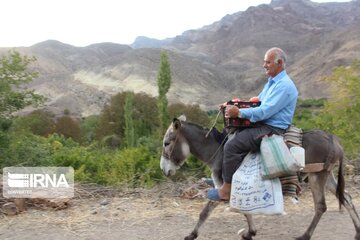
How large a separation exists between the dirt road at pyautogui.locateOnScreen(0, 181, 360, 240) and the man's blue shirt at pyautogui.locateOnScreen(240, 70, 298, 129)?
75.1 inches

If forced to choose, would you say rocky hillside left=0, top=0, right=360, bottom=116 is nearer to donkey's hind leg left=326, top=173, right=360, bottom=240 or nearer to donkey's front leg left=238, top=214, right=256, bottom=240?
donkey's front leg left=238, top=214, right=256, bottom=240

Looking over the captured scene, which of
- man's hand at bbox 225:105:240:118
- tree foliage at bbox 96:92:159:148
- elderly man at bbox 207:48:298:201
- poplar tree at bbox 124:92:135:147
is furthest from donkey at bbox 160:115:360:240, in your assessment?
tree foliage at bbox 96:92:159:148

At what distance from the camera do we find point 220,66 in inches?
6683

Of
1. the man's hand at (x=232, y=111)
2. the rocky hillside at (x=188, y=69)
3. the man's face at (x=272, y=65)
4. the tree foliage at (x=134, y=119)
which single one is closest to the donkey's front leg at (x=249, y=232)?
the man's hand at (x=232, y=111)

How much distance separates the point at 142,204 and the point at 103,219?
3.01ft

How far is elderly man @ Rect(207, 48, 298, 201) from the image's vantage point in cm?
461

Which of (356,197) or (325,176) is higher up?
(325,176)

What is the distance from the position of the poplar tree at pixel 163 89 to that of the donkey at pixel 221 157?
32.9 metres

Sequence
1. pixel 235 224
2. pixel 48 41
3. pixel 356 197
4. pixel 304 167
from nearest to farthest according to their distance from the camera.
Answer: pixel 304 167
pixel 235 224
pixel 356 197
pixel 48 41

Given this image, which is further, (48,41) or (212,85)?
(48,41)

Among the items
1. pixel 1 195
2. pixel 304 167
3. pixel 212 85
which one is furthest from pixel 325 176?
pixel 212 85

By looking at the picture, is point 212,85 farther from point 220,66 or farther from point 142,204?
point 142,204

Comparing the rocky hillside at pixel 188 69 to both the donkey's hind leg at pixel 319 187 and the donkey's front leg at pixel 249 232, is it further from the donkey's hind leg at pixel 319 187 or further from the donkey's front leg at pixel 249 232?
the donkey's hind leg at pixel 319 187

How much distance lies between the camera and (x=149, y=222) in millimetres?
6293
